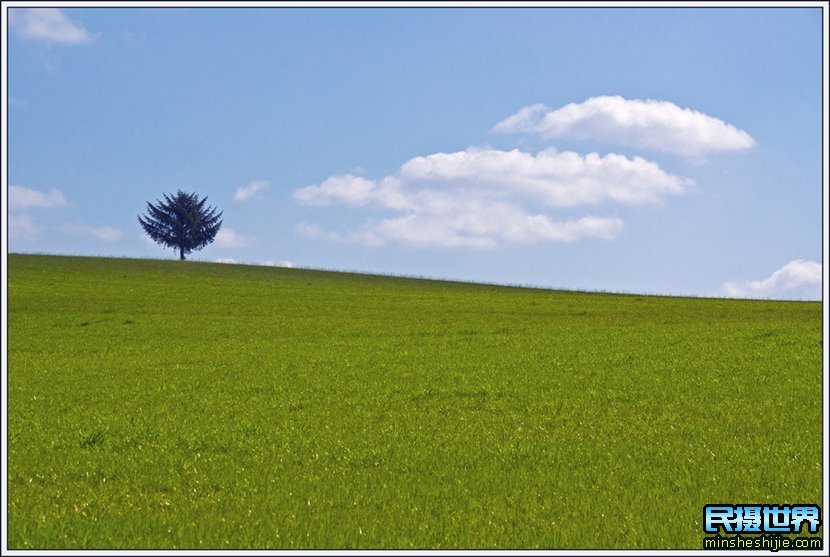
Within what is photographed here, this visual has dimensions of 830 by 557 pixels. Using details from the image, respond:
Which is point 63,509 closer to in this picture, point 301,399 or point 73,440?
point 73,440

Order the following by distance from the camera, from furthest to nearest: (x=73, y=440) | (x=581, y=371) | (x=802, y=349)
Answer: (x=802, y=349) → (x=581, y=371) → (x=73, y=440)

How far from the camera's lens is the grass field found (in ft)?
37.8

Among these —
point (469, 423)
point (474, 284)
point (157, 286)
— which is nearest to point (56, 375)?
point (469, 423)

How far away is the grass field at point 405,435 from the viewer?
11531 millimetres

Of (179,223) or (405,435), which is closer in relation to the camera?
(405,435)

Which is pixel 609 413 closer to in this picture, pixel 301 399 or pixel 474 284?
pixel 301 399

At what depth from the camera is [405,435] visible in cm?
1719

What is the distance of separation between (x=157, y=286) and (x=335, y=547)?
6311 cm

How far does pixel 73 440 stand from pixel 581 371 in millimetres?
15489

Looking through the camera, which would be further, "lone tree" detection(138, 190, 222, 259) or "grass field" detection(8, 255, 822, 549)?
"lone tree" detection(138, 190, 222, 259)

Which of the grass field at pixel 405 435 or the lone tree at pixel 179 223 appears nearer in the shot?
the grass field at pixel 405 435

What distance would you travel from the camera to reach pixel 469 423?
18781 mm

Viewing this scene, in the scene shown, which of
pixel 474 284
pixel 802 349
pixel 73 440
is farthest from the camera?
pixel 474 284

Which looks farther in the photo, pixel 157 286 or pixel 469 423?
pixel 157 286
